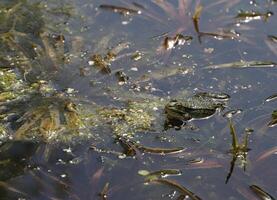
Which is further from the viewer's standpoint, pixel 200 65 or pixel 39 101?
pixel 200 65

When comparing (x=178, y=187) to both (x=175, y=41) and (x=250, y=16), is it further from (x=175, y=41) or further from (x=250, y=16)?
(x=250, y=16)

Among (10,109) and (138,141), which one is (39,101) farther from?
(138,141)

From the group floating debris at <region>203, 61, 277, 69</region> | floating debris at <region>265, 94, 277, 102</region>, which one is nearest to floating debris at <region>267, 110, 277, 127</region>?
floating debris at <region>265, 94, 277, 102</region>

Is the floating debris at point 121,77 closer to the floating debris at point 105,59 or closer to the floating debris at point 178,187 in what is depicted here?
the floating debris at point 105,59

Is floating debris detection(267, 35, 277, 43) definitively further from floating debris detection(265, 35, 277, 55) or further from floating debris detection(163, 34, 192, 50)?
floating debris detection(163, 34, 192, 50)

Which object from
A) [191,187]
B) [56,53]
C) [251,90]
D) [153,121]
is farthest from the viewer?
[56,53]

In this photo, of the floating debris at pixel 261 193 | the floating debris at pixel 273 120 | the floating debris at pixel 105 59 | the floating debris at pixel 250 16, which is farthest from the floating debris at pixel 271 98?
the floating debris at pixel 105 59

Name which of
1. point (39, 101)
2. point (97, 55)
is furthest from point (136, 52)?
point (39, 101)

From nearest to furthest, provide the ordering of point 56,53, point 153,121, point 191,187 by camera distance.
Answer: point 191,187, point 153,121, point 56,53

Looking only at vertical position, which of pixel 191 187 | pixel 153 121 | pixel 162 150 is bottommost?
pixel 191 187
